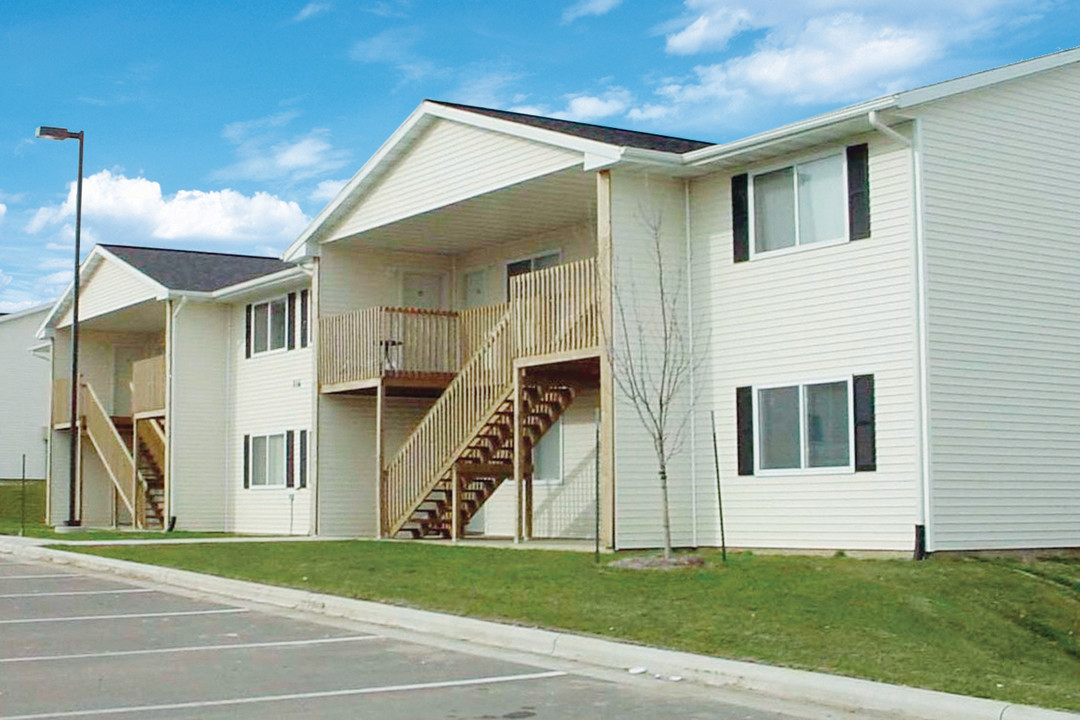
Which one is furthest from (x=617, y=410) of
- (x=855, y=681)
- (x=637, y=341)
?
(x=855, y=681)

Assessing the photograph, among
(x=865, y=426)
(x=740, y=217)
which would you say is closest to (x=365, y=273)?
(x=740, y=217)

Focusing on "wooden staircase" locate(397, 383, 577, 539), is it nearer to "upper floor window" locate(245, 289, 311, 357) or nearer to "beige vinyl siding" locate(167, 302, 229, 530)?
"upper floor window" locate(245, 289, 311, 357)

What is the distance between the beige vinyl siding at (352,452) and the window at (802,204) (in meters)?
9.94

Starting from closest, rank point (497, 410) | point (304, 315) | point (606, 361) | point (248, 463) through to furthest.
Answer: point (606, 361) → point (497, 410) → point (304, 315) → point (248, 463)

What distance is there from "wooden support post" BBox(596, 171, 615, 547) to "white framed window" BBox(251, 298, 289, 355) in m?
13.1

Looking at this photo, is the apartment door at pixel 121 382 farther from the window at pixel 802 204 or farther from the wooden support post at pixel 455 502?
the window at pixel 802 204

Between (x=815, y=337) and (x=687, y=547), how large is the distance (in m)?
3.69

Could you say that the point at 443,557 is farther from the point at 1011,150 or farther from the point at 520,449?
the point at 1011,150

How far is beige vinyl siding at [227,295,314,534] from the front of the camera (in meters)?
30.6

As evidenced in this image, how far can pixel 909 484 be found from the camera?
1745 cm

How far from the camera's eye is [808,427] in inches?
747

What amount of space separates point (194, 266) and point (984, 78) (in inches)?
921

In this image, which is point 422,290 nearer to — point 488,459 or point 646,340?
point 488,459

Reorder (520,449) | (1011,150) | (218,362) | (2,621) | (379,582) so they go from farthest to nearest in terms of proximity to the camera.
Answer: (218,362) < (520,449) < (1011,150) < (379,582) < (2,621)
